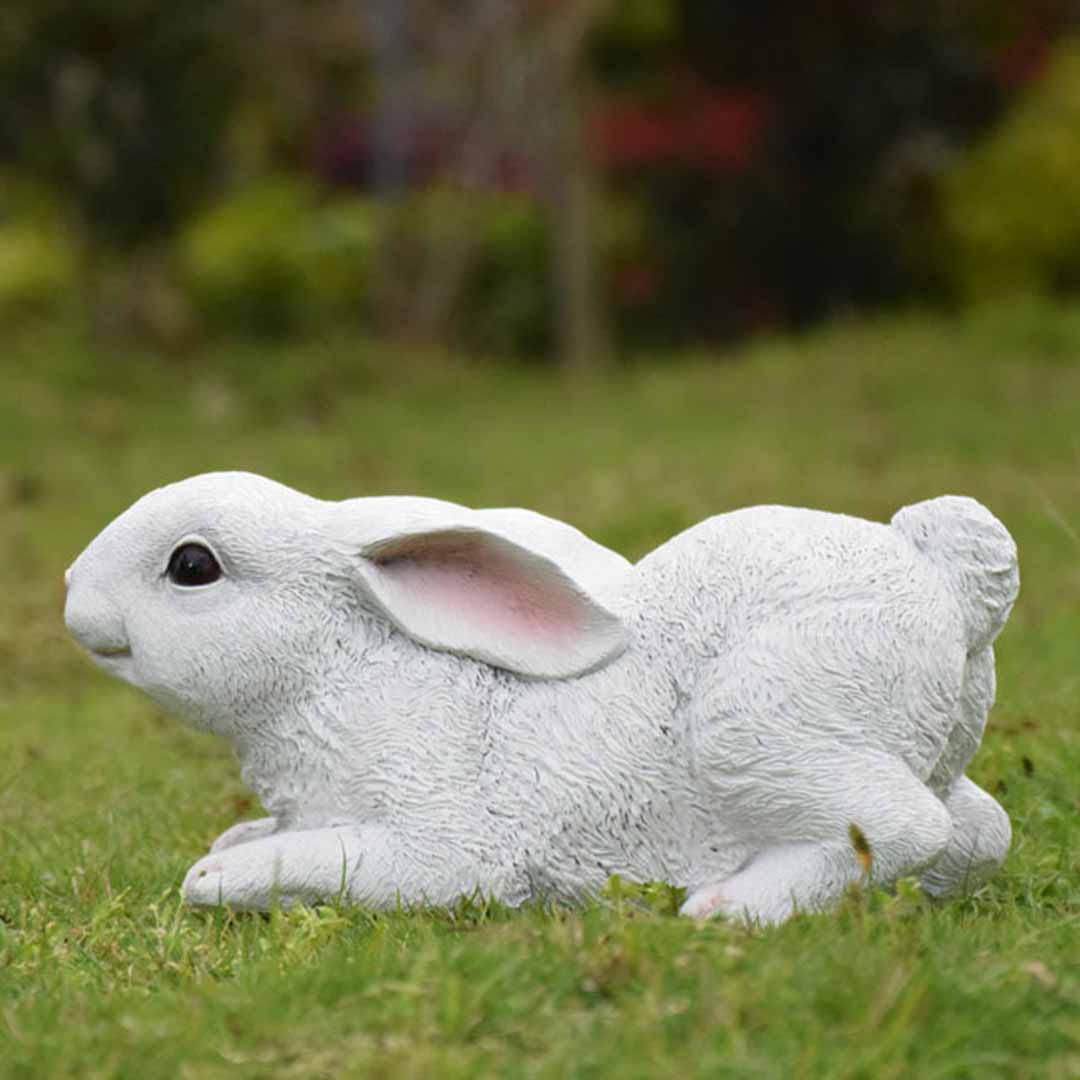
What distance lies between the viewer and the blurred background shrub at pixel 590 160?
16.7 meters

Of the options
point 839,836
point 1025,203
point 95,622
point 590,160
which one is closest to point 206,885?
point 95,622

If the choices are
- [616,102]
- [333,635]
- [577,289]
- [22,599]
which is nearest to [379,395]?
[577,289]

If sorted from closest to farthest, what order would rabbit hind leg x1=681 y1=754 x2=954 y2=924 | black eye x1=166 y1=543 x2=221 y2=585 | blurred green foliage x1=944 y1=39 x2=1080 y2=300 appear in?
rabbit hind leg x1=681 y1=754 x2=954 y2=924 < black eye x1=166 y1=543 x2=221 y2=585 < blurred green foliage x1=944 y1=39 x2=1080 y2=300

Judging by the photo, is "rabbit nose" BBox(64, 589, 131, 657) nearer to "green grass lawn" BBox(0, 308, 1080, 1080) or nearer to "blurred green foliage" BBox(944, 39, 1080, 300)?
"green grass lawn" BBox(0, 308, 1080, 1080)

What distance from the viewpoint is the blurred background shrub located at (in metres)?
16.7

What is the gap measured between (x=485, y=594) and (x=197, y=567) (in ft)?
1.71

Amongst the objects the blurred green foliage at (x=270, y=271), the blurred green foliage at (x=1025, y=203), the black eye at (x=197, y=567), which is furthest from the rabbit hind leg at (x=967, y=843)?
the blurred green foliage at (x=270, y=271)

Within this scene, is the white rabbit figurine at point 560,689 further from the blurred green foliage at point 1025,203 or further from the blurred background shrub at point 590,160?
the blurred green foliage at point 1025,203

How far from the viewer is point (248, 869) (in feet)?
11.0

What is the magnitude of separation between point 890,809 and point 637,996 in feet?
2.04

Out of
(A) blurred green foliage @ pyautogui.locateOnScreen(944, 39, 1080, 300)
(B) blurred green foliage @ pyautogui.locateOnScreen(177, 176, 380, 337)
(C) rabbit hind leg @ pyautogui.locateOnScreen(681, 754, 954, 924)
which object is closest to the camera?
(C) rabbit hind leg @ pyautogui.locateOnScreen(681, 754, 954, 924)

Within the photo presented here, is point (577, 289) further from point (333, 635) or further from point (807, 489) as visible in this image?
point (333, 635)

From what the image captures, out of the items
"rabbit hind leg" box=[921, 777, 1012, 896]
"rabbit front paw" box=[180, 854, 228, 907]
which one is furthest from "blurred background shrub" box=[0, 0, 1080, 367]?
"rabbit hind leg" box=[921, 777, 1012, 896]

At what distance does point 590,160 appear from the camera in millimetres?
17859
